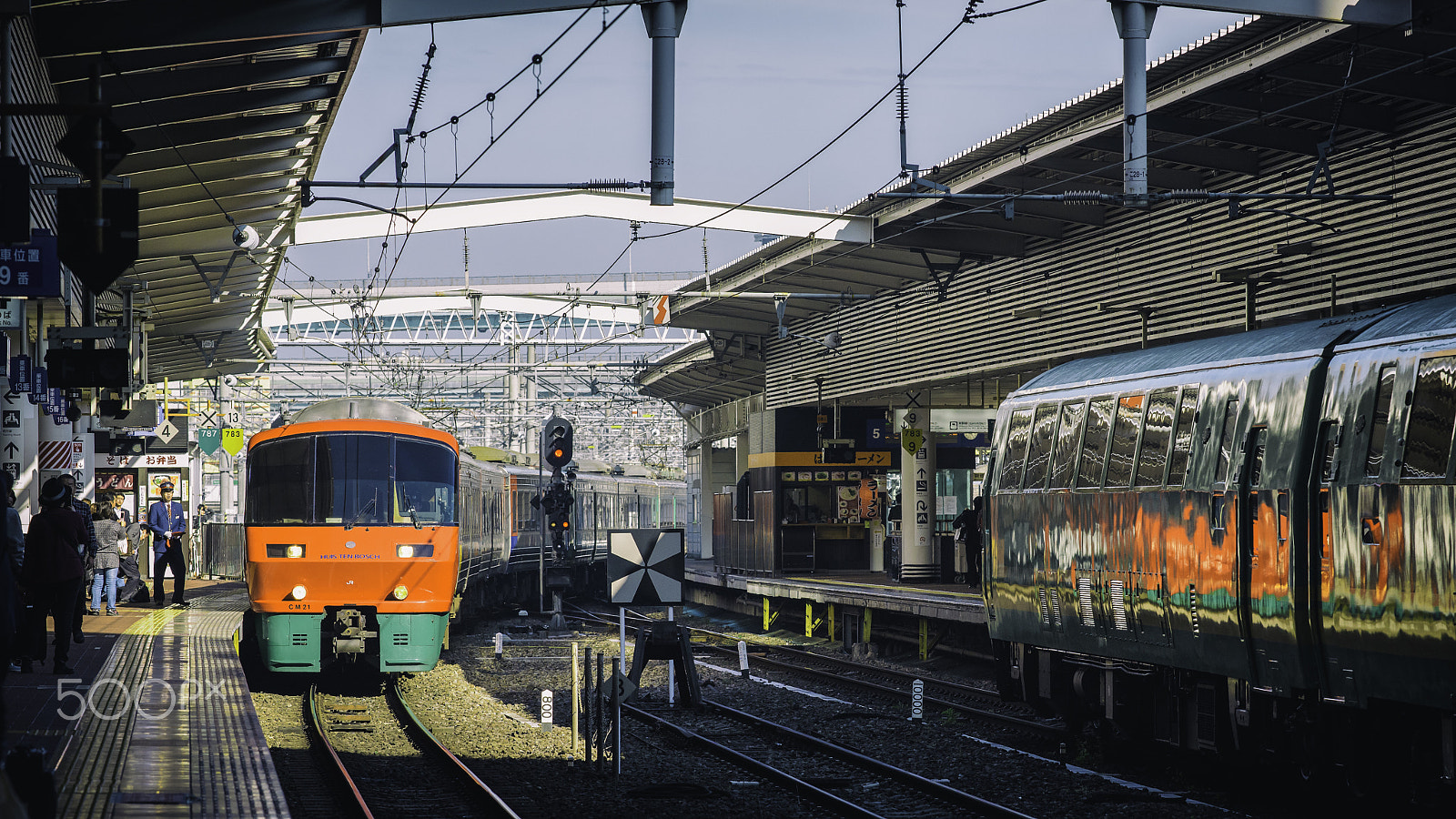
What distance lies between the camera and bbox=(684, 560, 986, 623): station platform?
19.5 m

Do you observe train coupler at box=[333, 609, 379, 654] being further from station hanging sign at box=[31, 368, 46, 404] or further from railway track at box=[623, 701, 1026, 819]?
station hanging sign at box=[31, 368, 46, 404]

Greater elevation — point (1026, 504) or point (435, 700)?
point (1026, 504)

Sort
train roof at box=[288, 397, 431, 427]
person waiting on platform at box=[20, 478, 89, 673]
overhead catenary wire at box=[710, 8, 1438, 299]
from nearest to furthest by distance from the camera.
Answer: overhead catenary wire at box=[710, 8, 1438, 299], person waiting on platform at box=[20, 478, 89, 673], train roof at box=[288, 397, 431, 427]

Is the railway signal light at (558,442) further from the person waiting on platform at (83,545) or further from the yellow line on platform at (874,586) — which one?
the person waiting on platform at (83,545)

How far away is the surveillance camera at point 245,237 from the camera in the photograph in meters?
20.3

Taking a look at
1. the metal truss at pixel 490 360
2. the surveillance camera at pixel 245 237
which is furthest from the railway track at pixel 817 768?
the metal truss at pixel 490 360

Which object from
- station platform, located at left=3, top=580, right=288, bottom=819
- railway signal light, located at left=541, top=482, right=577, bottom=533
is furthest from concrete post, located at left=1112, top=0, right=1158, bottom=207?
railway signal light, located at left=541, top=482, right=577, bottom=533

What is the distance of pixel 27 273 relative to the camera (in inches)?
471

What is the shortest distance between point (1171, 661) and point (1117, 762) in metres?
1.65

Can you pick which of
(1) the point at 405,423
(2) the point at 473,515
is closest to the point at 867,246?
(2) the point at 473,515

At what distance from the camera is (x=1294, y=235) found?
51.5 feet

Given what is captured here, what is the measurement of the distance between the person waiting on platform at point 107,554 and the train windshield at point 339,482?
574cm

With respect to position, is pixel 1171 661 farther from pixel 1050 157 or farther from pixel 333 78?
pixel 333 78

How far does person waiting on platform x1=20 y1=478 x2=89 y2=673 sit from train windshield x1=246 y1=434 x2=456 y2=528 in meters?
2.38
